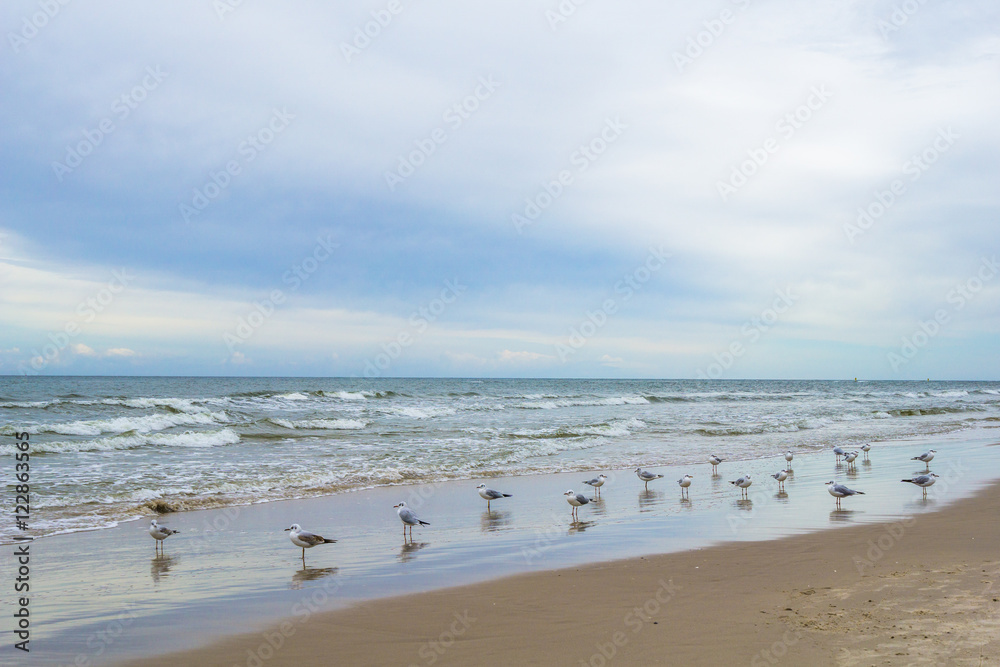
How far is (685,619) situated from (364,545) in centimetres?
481

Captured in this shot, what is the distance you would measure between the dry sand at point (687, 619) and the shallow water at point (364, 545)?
0.48 meters

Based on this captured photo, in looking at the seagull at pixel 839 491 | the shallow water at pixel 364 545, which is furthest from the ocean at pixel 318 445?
the seagull at pixel 839 491

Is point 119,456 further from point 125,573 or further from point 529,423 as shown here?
point 529,423

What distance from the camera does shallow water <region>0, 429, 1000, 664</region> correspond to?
6.25m

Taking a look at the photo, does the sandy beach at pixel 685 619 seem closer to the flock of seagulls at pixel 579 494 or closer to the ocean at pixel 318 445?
the flock of seagulls at pixel 579 494

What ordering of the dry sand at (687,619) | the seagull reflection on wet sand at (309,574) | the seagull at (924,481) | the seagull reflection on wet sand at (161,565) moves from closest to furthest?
1. the dry sand at (687,619)
2. the seagull reflection on wet sand at (309,574)
3. the seagull reflection on wet sand at (161,565)
4. the seagull at (924,481)

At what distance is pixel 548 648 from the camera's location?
5.18m

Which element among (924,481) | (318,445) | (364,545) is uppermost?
(924,481)

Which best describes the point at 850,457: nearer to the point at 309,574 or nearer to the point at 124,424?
the point at 309,574

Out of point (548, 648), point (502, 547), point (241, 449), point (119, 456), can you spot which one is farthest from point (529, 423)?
point (548, 648)

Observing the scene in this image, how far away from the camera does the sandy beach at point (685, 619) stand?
15.9 feet

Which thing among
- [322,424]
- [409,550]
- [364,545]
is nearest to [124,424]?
[322,424]

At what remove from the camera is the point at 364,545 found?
30.0 feet

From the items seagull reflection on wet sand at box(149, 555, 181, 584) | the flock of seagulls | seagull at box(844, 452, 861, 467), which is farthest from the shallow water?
seagull at box(844, 452, 861, 467)
